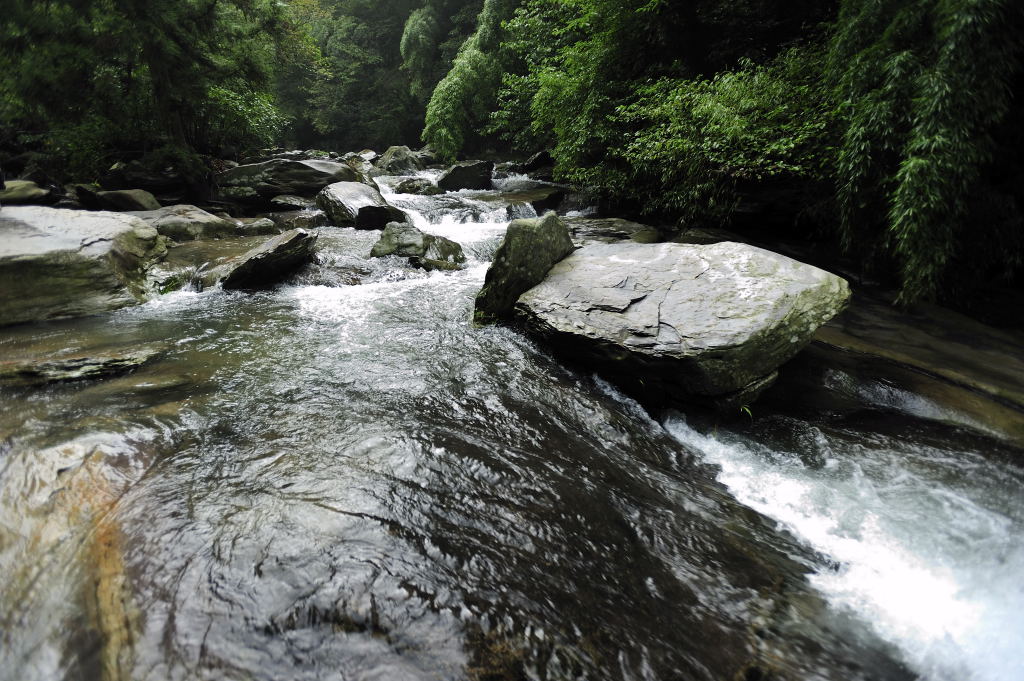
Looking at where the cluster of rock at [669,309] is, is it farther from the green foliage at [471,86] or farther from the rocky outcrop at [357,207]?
the green foliage at [471,86]

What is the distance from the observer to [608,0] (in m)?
8.51

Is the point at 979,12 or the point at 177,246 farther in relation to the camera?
the point at 177,246

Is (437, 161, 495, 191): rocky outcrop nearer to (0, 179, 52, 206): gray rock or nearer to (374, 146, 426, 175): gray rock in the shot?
(374, 146, 426, 175): gray rock

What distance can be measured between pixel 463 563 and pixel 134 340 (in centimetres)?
451

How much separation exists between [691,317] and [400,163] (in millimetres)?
18121

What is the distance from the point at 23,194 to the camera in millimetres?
8742

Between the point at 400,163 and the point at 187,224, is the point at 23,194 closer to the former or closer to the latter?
the point at 187,224

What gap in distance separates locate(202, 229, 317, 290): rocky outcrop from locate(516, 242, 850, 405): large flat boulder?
400cm

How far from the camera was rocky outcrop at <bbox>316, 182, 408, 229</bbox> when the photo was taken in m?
9.55

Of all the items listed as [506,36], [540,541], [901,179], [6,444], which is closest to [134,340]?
[6,444]

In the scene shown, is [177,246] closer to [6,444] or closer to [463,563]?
[6,444]

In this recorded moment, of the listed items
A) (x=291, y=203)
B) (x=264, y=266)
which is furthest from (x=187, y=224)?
(x=264, y=266)

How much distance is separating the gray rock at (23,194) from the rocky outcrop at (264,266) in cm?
565

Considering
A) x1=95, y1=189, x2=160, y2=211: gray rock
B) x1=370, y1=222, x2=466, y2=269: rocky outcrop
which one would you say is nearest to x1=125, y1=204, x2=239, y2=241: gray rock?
x1=95, y1=189, x2=160, y2=211: gray rock
